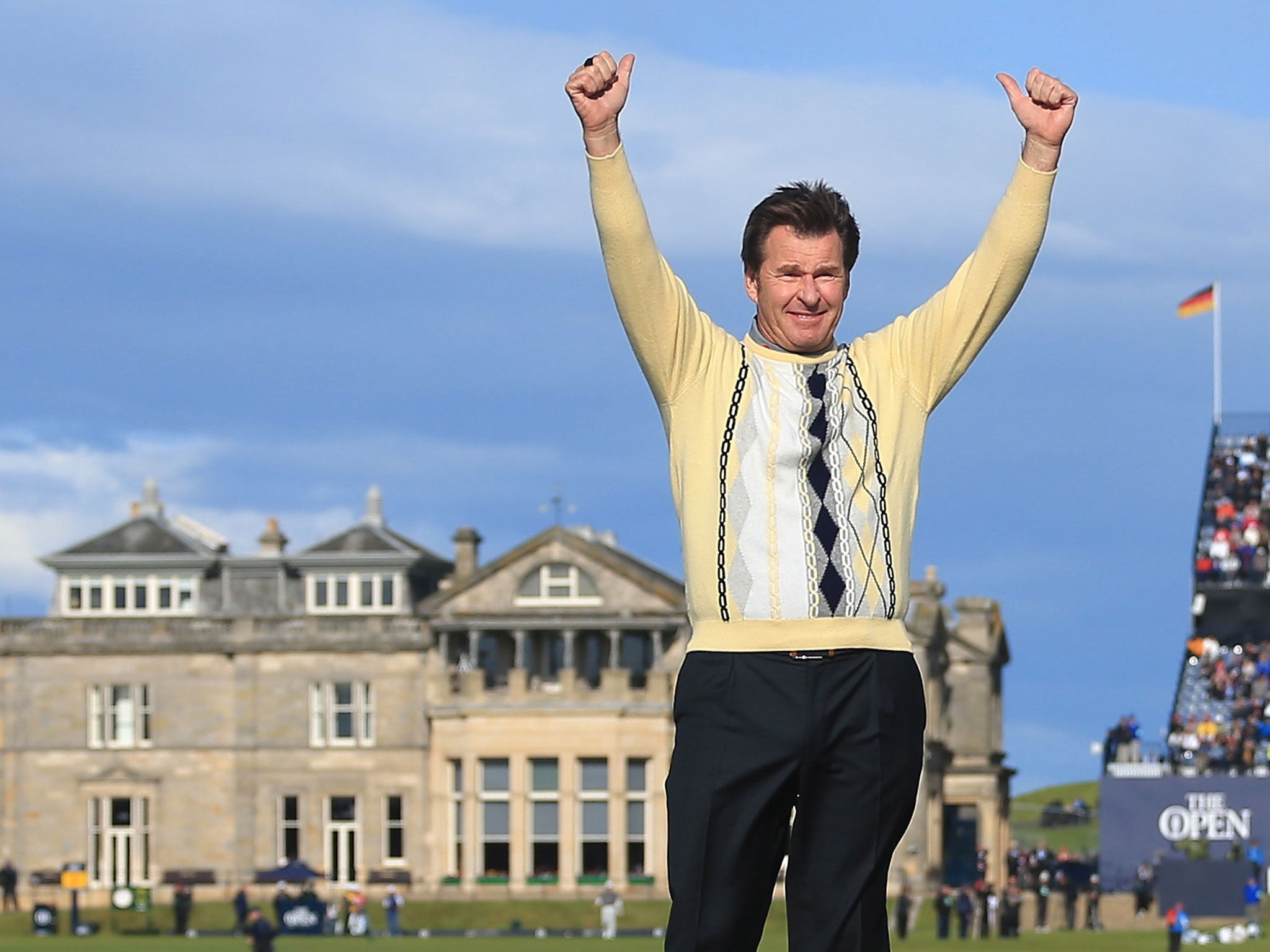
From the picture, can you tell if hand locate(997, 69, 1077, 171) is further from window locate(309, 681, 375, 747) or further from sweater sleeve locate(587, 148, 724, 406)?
window locate(309, 681, 375, 747)

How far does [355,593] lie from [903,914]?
21276 mm

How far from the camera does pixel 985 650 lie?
8138 centimetres

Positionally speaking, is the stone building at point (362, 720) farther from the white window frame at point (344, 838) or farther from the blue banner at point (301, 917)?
the blue banner at point (301, 917)

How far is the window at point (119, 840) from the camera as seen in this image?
7131cm

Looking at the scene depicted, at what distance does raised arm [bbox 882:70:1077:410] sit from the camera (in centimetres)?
503

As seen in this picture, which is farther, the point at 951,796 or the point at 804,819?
the point at 951,796

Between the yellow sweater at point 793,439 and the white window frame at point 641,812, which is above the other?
the yellow sweater at point 793,439

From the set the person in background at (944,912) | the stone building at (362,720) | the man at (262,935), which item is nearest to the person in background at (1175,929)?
the man at (262,935)

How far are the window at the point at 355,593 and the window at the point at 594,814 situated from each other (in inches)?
314

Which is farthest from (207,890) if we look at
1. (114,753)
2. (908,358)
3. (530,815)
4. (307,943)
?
(908,358)

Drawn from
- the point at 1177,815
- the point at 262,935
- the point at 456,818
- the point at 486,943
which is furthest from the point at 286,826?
the point at 262,935

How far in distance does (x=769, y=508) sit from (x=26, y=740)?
6947 cm

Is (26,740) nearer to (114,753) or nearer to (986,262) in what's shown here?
(114,753)

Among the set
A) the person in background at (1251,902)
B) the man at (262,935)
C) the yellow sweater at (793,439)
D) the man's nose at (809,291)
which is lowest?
the person in background at (1251,902)
